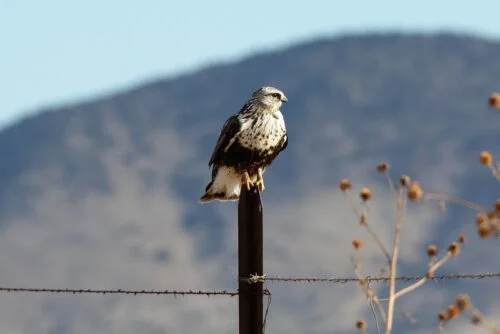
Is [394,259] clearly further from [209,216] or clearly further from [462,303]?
[209,216]

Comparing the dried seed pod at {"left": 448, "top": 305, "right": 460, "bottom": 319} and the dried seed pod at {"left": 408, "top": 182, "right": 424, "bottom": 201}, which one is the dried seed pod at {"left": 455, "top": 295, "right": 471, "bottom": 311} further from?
the dried seed pod at {"left": 408, "top": 182, "right": 424, "bottom": 201}

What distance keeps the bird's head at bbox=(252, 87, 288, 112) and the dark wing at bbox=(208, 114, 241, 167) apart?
0.25 meters

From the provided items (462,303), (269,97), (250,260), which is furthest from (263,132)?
(462,303)

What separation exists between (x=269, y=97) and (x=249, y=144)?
582 mm

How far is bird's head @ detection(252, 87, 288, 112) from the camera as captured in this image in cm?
1157

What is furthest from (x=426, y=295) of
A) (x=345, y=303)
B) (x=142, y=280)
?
(x=142, y=280)

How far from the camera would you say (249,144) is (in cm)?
1129

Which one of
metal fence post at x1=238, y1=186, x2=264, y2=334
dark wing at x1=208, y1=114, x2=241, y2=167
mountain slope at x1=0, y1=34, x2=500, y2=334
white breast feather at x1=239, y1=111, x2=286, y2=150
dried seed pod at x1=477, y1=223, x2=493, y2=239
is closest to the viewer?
dried seed pod at x1=477, y1=223, x2=493, y2=239

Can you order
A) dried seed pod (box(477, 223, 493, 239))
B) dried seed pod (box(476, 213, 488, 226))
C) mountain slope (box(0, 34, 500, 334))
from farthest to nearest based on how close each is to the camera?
mountain slope (box(0, 34, 500, 334)) < dried seed pod (box(476, 213, 488, 226)) < dried seed pod (box(477, 223, 493, 239))

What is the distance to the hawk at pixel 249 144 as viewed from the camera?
11273mm

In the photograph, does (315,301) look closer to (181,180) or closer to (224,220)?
(224,220)

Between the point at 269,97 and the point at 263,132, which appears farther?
the point at 269,97

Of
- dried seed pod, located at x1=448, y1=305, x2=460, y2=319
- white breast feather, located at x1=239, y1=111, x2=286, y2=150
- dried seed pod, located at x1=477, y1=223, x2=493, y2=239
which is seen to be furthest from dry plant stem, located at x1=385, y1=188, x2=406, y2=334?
white breast feather, located at x1=239, y1=111, x2=286, y2=150

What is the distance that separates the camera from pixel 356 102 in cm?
19962
